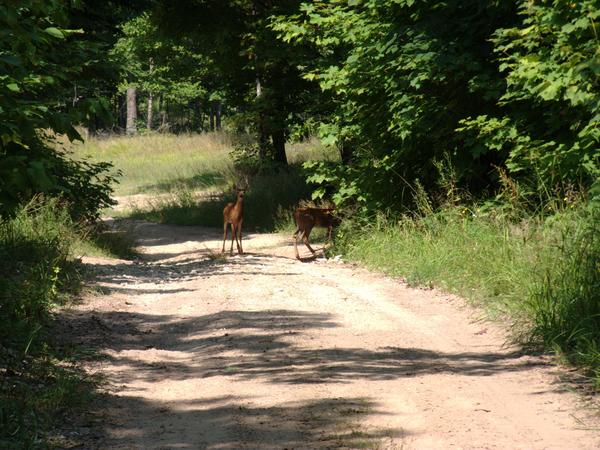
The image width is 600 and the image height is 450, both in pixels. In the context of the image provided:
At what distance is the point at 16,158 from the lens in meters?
6.34

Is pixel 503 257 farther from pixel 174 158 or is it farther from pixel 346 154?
pixel 174 158

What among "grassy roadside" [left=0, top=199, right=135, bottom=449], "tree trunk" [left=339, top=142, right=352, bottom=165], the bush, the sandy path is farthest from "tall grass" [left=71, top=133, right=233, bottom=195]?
the sandy path

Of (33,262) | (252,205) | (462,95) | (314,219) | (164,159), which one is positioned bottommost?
(252,205)

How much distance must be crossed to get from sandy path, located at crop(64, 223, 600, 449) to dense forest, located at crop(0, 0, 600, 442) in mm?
606

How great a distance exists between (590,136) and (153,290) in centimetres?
613

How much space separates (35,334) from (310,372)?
8.62ft

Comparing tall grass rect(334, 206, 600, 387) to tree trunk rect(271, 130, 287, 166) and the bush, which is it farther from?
tree trunk rect(271, 130, 287, 166)

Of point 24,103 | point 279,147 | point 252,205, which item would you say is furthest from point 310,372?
point 279,147

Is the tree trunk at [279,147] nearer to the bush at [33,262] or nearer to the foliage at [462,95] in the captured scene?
the foliage at [462,95]

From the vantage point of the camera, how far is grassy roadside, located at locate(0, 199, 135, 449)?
6.16 metres

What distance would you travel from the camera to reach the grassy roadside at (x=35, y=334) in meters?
6.16

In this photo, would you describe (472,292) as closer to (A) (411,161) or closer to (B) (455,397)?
(B) (455,397)

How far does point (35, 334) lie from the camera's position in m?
8.39

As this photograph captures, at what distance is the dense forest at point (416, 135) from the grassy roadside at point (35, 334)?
0.04 m
